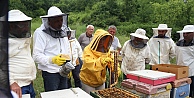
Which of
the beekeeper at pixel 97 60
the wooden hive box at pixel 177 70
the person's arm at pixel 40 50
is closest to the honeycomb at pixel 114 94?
the beekeeper at pixel 97 60

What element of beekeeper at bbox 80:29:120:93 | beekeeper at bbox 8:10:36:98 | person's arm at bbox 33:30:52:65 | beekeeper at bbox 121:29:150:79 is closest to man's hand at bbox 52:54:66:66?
person's arm at bbox 33:30:52:65

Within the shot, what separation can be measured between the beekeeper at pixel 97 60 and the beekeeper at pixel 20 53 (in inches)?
28.4

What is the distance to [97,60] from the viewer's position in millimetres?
2723

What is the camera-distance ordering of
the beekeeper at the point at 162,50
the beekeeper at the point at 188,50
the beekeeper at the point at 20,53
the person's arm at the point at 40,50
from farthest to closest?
1. the beekeeper at the point at 162,50
2. the beekeeper at the point at 188,50
3. the person's arm at the point at 40,50
4. the beekeeper at the point at 20,53

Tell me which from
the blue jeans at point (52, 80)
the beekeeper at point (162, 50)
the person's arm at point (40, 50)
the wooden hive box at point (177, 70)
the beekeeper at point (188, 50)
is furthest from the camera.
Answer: the beekeeper at point (162, 50)

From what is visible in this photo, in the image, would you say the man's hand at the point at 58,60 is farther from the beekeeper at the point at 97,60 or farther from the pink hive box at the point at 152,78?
the pink hive box at the point at 152,78

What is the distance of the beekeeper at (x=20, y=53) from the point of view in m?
2.22

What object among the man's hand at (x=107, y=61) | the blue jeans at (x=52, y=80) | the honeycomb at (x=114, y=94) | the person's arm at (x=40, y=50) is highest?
the person's arm at (x=40, y=50)

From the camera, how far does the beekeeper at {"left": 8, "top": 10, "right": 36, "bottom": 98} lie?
2.22 m

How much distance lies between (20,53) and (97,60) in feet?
2.91

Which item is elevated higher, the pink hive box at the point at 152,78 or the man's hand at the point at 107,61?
the man's hand at the point at 107,61

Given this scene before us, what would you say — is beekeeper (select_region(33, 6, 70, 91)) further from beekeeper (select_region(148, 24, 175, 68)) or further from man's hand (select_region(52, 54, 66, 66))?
beekeeper (select_region(148, 24, 175, 68))

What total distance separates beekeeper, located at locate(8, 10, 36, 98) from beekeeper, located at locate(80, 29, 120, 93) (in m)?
0.72

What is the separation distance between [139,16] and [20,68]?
22.1 meters
